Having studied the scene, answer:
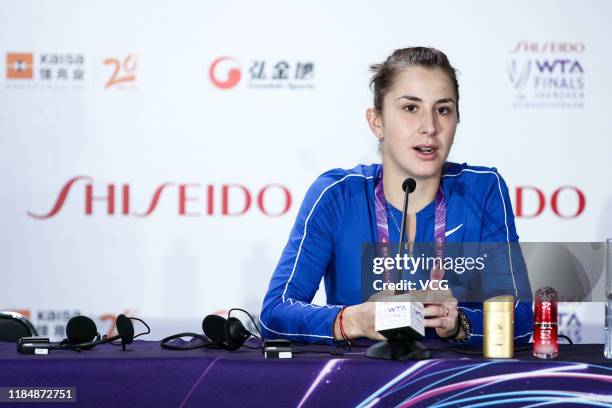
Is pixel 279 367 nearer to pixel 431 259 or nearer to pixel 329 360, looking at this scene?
pixel 329 360

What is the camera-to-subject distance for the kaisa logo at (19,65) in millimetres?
3834

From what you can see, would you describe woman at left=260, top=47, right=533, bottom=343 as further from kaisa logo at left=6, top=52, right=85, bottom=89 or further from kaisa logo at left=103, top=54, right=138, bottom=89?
kaisa logo at left=6, top=52, right=85, bottom=89

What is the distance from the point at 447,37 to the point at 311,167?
792 mm

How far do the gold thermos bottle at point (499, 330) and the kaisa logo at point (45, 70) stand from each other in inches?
98.7

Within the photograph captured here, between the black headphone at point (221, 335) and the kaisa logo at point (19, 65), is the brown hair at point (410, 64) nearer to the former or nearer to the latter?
the black headphone at point (221, 335)

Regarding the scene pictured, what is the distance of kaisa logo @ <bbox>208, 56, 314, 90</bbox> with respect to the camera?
3.86 meters

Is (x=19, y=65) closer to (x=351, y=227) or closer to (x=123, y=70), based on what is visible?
(x=123, y=70)

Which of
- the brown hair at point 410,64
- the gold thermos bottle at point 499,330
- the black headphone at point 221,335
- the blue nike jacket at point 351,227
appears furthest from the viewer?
the brown hair at point 410,64

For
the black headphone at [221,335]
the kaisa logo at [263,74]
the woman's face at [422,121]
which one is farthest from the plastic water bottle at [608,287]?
the kaisa logo at [263,74]

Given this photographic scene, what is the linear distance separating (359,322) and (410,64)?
842mm

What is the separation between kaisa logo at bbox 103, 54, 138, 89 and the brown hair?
1549 mm

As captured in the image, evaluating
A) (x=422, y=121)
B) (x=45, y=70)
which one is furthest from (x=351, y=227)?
(x=45, y=70)

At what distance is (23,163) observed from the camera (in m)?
3.85

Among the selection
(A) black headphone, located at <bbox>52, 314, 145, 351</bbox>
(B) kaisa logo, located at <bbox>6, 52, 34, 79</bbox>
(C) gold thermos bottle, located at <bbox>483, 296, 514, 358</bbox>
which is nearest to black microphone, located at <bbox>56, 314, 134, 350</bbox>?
(A) black headphone, located at <bbox>52, 314, 145, 351</bbox>
